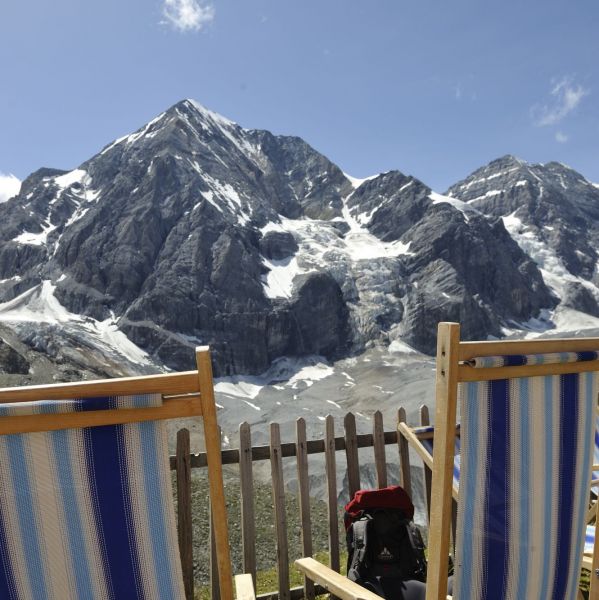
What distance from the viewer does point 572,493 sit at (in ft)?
7.33

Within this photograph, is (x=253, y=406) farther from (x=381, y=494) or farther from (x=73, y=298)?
(x=381, y=494)

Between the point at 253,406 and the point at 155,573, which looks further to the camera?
the point at 253,406

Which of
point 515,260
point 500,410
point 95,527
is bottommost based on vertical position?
point 515,260

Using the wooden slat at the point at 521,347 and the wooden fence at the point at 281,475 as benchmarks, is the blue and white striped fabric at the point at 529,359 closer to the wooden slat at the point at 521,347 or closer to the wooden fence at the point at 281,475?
the wooden slat at the point at 521,347

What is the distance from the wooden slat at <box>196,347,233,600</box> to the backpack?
234 cm

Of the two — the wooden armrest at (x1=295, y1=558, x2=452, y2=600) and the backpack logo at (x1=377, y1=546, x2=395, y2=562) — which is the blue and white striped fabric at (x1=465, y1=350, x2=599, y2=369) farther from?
the backpack logo at (x1=377, y1=546, x2=395, y2=562)

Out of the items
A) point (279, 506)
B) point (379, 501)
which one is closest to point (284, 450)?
point (279, 506)

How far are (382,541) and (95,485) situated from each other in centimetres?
298

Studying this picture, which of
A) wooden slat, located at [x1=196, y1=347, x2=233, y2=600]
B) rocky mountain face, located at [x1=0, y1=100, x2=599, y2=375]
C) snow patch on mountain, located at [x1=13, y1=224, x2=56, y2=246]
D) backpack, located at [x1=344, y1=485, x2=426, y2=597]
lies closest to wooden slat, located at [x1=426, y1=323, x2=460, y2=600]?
wooden slat, located at [x1=196, y1=347, x2=233, y2=600]

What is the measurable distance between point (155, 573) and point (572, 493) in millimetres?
1831

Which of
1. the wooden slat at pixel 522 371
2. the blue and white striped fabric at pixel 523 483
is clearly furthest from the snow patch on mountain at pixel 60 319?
the wooden slat at pixel 522 371

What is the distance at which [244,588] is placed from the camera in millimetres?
2555

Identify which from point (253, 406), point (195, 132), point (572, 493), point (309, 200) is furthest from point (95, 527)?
point (309, 200)

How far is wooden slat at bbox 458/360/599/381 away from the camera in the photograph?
1.93 meters
